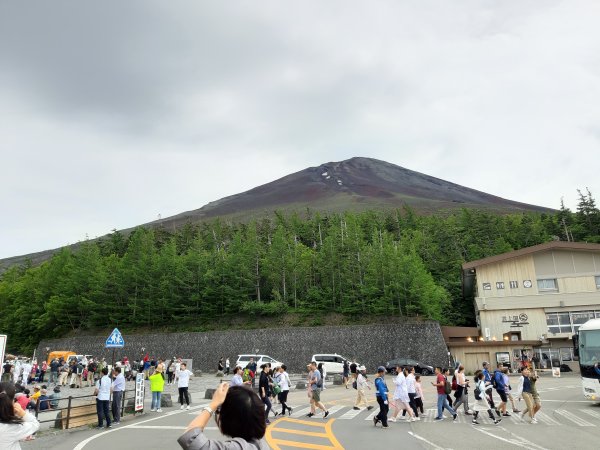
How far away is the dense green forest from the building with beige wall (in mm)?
5155

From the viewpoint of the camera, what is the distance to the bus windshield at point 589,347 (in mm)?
15677

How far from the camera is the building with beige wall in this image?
3638cm

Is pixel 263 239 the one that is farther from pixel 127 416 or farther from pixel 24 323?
pixel 127 416

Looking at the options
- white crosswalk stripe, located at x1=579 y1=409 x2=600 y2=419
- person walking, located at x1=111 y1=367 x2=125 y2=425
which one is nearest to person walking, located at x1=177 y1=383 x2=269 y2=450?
person walking, located at x1=111 y1=367 x2=125 y2=425

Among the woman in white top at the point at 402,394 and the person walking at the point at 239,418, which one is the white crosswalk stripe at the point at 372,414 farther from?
the person walking at the point at 239,418

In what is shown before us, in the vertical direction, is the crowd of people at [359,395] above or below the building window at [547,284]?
below

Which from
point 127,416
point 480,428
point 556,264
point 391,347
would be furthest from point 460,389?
point 556,264

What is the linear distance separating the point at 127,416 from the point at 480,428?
1105 cm

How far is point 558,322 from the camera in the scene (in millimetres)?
37125

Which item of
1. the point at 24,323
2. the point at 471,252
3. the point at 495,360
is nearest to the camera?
the point at 495,360

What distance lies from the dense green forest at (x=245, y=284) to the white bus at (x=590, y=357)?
22.7 m

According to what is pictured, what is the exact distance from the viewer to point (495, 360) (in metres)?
34.2

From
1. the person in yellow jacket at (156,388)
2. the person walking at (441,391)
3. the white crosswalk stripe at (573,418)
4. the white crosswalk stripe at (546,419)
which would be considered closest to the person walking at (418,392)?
the person walking at (441,391)

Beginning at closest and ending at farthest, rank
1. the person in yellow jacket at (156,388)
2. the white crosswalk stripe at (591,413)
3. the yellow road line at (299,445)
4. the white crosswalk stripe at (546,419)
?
the yellow road line at (299,445)
the white crosswalk stripe at (546,419)
the white crosswalk stripe at (591,413)
the person in yellow jacket at (156,388)
